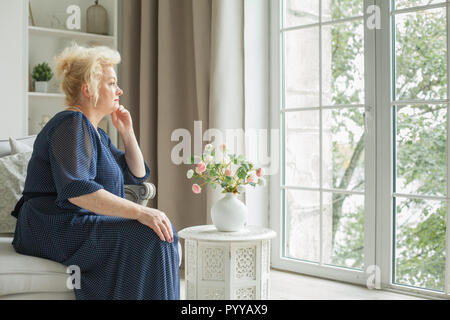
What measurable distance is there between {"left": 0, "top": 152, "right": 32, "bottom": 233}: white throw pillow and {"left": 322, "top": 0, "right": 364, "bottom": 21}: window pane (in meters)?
2.10

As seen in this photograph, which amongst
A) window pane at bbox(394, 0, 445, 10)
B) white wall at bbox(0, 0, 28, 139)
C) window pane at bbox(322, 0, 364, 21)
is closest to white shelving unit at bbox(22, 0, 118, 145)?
white wall at bbox(0, 0, 28, 139)

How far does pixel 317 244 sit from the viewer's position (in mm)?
3613

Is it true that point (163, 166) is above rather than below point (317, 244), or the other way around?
above

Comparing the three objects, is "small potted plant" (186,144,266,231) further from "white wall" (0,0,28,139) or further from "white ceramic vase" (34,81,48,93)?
"white ceramic vase" (34,81,48,93)

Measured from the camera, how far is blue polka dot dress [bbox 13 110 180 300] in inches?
75.4

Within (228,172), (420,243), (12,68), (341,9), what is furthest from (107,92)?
(420,243)

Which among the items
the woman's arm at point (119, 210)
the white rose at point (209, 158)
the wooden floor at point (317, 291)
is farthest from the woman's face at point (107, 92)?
the wooden floor at point (317, 291)

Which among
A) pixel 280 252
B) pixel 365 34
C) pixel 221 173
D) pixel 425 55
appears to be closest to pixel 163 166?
pixel 280 252

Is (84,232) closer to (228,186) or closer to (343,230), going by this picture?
(228,186)

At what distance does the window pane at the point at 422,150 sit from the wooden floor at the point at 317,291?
23.7 inches

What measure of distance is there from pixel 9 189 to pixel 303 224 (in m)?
1.94
